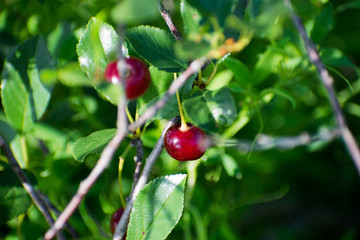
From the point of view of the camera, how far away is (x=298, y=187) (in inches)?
81.5

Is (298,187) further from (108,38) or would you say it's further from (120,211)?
(108,38)

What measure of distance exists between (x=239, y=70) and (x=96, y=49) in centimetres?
39

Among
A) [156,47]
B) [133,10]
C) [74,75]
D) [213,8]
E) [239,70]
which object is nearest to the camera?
[133,10]

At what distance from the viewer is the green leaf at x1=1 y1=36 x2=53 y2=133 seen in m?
1.03

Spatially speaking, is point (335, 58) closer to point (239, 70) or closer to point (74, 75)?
point (239, 70)

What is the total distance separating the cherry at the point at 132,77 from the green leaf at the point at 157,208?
0.61 ft

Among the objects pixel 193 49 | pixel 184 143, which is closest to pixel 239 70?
pixel 184 143

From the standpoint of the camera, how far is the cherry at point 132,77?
63 centimetres

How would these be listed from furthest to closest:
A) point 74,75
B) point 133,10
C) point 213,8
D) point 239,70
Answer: point 239,70 → point 74,75 → point 213,8 → point 133,10

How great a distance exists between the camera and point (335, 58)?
104cm

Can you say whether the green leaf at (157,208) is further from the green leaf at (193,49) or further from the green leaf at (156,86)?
the green leaf at (193,49)

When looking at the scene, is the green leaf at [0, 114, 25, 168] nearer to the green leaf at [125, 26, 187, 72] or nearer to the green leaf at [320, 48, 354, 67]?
the green leaf at [125, 26, 187, 72]

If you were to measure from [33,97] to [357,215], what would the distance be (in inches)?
71.5

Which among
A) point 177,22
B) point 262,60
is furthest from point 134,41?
point 177,22
